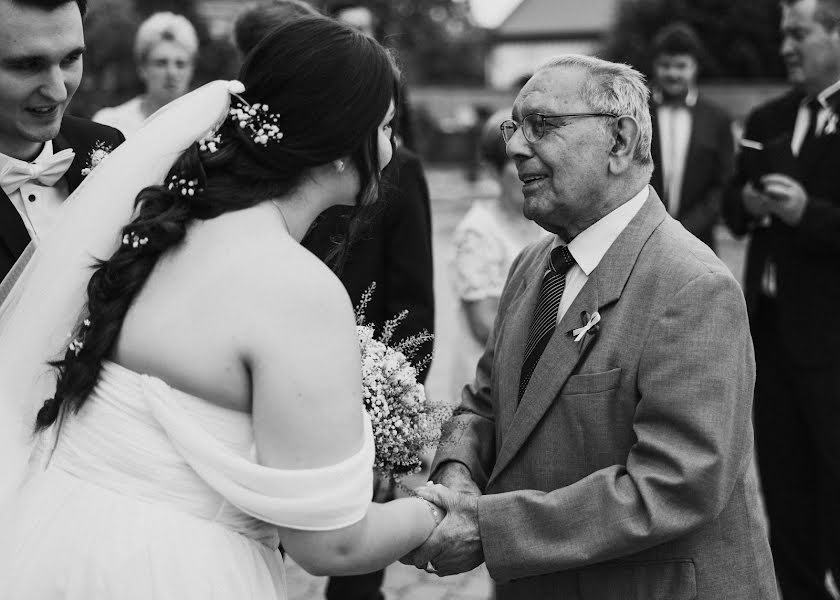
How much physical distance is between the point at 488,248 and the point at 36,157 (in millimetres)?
2298

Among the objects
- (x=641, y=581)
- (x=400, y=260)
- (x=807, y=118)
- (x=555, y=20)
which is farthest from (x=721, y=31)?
(x=555, y=20)

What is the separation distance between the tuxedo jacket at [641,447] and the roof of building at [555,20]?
7945 centimetres

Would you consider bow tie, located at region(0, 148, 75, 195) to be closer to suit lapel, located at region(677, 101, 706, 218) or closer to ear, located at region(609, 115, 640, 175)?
ear, located at region(609, 115, 640, 175)

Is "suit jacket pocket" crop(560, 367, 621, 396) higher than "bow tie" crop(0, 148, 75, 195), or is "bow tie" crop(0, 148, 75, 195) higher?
"bow tie" crop(0, 148, 75, 195)

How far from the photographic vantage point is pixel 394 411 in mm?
2773

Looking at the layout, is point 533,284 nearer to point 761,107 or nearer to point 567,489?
point 567,489

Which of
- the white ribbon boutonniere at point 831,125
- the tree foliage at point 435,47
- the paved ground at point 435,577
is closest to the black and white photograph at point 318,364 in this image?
the paved ground at point 435,577

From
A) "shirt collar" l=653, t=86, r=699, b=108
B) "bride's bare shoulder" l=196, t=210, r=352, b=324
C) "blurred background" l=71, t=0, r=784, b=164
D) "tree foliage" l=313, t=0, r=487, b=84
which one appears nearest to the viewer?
"bride's bare shoulder" l=196, t=210, r=352, b=324

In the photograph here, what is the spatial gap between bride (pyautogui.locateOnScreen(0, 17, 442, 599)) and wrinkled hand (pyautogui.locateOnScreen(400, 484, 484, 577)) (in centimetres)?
30

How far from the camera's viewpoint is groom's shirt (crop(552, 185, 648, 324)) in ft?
9.13

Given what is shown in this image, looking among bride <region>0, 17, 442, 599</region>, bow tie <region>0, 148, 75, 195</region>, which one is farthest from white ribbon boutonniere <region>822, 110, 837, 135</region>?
bow tie <region>0, 148, 75, 195</region>

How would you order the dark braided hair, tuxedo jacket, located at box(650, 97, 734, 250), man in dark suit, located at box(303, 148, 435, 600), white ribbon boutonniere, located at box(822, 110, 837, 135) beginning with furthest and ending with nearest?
tuxedo jacket, located at box(650, 97, 734, 250)
white ribbon boutonniere, located at box(822, 110, 837, 135)
man in dark suit, located at box(303, 148, 435, 600)
the dark braided hair

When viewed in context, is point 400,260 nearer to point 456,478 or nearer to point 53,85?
point 456,478

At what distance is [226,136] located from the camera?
2.33 m
